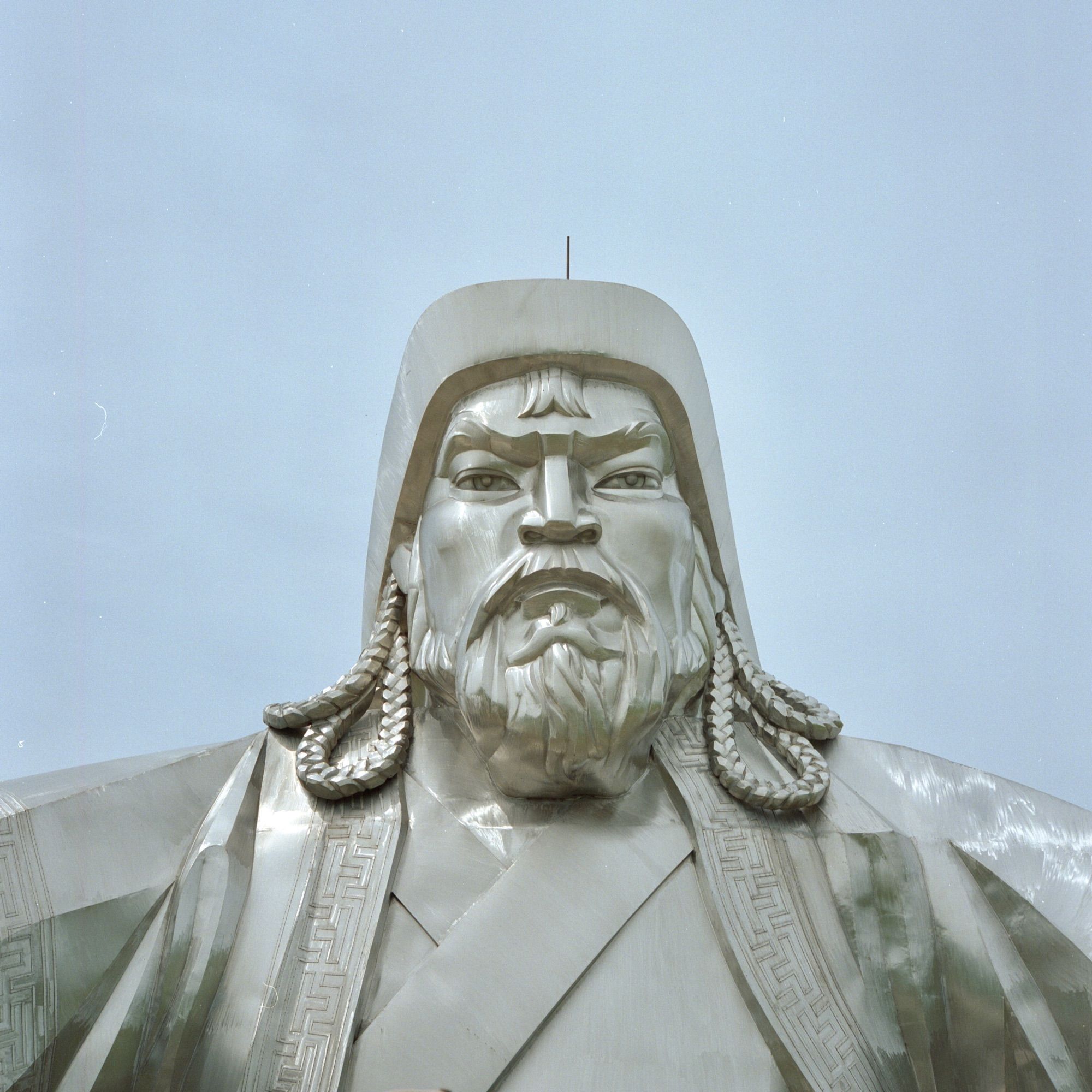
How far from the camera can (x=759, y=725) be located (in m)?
3.93

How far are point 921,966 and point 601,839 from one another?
2.65 feet

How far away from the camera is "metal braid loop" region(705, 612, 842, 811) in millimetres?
3639

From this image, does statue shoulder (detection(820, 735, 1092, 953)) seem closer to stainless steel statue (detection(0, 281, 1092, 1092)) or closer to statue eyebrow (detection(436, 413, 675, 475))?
stainless steel statue (detection(0, 281, 1092, 1092))

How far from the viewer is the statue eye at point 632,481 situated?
377 cm

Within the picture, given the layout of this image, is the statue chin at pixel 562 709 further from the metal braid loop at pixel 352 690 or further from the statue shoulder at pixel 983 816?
the statue shoulder at pixel 983 816

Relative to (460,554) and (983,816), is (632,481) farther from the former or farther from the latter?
(983,816)

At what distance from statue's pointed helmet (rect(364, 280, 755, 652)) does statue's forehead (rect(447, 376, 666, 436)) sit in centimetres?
3

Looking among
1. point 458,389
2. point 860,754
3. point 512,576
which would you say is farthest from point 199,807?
point 860,754

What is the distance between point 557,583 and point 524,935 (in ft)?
2.70

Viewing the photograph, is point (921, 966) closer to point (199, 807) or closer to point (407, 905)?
point (407, 905)

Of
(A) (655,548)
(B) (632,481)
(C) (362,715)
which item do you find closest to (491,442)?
(B) (632,481)

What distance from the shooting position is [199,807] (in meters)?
3.69

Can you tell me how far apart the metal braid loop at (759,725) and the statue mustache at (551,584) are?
462 mm

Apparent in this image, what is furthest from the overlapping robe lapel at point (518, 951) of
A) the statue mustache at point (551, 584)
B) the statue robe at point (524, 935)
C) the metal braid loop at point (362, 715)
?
the statue mustache at point (551, 584)
